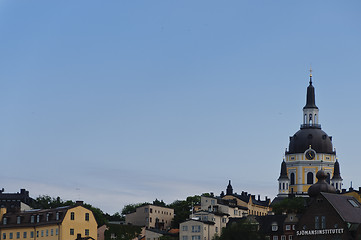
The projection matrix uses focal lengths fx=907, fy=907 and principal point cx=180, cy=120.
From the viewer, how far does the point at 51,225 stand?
13788 centimetres

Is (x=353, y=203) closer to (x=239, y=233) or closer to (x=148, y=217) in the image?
(x=239, y=233)

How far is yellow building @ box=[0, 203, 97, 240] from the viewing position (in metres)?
137

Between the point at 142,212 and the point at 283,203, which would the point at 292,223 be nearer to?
the point at 283,203

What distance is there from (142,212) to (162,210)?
5758mm

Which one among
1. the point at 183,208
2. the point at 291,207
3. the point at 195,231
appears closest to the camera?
the point at 195,231

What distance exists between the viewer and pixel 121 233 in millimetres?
156625

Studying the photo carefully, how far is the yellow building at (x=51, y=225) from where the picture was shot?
137 m

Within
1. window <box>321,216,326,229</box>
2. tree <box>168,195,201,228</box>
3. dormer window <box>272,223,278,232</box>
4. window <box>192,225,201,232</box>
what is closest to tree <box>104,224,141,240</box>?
window <box>192,225,201,232</box>

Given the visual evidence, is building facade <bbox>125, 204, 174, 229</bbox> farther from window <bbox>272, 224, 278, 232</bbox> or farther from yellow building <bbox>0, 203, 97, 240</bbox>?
yellow building <bbox>0, 203, 97, 240</bbox>

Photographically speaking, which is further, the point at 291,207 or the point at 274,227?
the point at 291,207

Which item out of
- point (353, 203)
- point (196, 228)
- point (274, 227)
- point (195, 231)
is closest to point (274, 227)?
point (274, 227)


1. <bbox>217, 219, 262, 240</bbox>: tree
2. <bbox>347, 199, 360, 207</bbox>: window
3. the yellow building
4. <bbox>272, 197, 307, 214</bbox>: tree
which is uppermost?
<bbox>272, 197, 307, 214</bbox>: tree

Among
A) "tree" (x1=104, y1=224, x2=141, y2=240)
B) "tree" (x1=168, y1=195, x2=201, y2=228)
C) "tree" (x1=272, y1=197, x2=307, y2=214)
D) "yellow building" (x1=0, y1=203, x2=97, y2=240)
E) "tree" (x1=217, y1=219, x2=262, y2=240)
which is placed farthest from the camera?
"tree" (x1=168, y1=195, x2=201, y2=228)

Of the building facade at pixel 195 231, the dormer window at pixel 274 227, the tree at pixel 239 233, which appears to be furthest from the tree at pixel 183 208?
the tree at pixel 239 233
